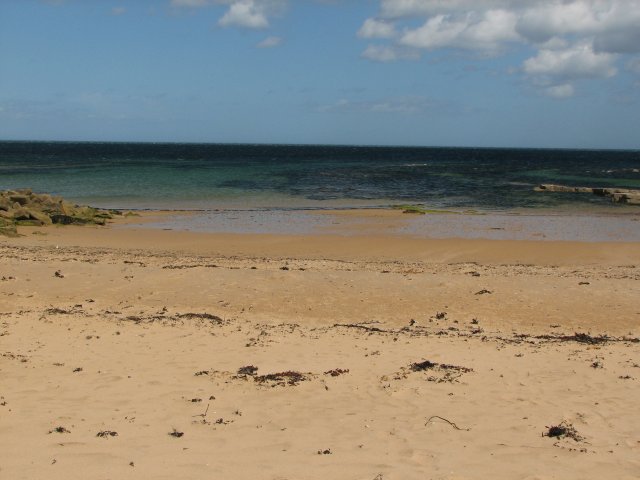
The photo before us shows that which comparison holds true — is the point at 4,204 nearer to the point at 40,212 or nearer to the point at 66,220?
the point at 40,212

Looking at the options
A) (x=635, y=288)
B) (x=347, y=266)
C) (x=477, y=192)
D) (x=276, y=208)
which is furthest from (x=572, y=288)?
(x=477, y=192)

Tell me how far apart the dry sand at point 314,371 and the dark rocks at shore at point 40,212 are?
818cm

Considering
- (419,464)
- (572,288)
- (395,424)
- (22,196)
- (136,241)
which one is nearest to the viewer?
(419,464)

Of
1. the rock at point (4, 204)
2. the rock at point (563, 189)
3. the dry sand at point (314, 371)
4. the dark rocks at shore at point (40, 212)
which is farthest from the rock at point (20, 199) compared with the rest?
the rock at point (563, 189)

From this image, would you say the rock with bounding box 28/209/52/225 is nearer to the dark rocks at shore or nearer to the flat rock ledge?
the dark rocks at shore

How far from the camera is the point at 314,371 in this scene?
25.0ft

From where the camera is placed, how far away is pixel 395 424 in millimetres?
6070

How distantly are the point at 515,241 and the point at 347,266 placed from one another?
7.55 metres

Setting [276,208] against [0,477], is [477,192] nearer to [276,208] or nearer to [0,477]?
[276,208]

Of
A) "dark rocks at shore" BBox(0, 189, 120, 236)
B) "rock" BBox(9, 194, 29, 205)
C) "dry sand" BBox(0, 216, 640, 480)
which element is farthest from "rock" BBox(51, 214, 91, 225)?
"dry sand" BBox(0, 216, 640, 480)

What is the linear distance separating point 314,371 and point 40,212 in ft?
61.9

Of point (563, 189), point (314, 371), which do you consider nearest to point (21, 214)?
point (314, 371)

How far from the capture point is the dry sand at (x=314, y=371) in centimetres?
530

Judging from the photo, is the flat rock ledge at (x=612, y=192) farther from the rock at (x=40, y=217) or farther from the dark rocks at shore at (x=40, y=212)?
the rock at (x=40, y=217)
